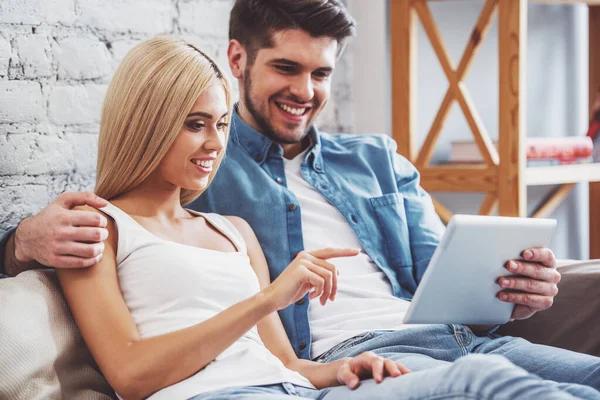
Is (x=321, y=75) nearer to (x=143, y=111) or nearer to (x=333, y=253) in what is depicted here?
(x=143, y=111)

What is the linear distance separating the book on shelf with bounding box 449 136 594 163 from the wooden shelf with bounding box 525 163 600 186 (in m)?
0.05

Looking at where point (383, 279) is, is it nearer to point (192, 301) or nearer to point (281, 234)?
point (281, 234)

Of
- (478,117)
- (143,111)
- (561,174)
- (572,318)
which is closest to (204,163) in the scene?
(143,111)

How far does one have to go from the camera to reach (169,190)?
147 cm

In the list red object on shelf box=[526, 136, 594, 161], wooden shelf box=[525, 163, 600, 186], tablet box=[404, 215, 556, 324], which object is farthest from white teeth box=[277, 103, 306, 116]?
red object on shelf box=[526, 136, 594, 161]

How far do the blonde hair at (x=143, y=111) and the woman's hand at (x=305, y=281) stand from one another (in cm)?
35

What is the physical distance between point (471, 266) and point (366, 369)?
0.26 m

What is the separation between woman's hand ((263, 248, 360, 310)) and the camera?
119 cm

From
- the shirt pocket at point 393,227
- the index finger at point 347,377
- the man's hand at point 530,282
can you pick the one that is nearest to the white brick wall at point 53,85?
the shirt pocket at point 393,227

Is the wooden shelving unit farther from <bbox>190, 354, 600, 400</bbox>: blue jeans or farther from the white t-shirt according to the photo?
<bbox>190, 354, 600, 400</bbox>: blue jeans

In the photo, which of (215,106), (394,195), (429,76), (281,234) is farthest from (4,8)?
(429,76)

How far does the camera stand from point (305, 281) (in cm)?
119

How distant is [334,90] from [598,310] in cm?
155

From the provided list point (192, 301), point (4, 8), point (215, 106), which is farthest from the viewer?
point (4, 8)
